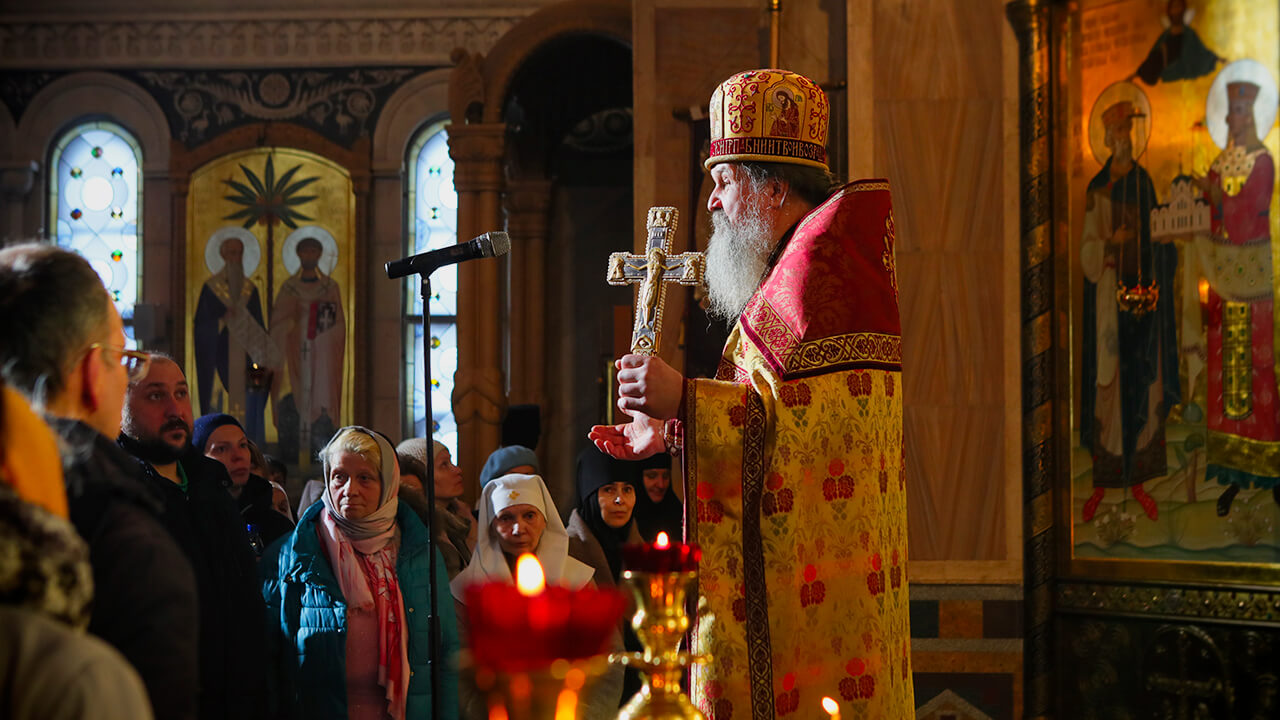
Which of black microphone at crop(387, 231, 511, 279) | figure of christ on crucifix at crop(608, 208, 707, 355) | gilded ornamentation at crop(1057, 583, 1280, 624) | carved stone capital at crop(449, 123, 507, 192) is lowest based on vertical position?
gilded ornamentation at crop(1057, 583, 1280, 624)

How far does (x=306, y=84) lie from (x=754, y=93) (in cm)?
930

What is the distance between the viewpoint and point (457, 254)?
3258 mm

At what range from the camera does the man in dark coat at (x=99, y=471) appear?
5.46 feet

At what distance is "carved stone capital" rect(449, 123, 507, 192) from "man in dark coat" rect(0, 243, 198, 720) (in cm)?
580

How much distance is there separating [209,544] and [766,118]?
1.67 metres

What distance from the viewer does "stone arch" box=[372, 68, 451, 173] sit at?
37.7 ft

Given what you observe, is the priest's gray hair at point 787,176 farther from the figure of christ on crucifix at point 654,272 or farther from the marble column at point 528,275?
the marble column at point 528,275

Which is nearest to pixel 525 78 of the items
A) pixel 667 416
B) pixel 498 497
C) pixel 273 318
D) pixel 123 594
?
pixel 498 497

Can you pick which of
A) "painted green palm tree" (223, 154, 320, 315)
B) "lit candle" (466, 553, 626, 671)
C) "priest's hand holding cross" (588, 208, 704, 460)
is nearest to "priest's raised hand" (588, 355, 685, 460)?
"priest's hand holding cross" (588, 208, 704, 460)

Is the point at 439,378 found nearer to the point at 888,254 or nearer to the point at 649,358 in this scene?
the point at 888,254

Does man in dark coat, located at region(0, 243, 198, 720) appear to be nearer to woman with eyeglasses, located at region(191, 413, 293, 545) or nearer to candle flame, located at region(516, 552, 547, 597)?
candle flame, located at region(516, 552, 547, 597)

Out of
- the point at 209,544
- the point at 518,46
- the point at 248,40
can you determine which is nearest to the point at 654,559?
the point at 209,544

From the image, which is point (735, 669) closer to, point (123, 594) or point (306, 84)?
point (123, 594)

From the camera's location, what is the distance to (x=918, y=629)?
5383mm
